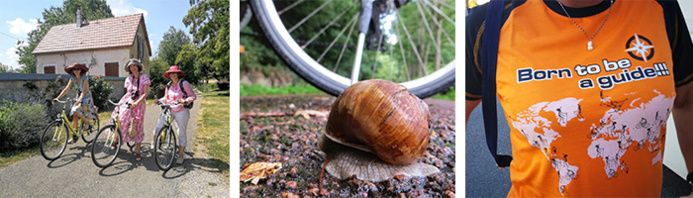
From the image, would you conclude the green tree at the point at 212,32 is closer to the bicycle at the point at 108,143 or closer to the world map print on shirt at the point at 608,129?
the bicycle at the point at 108,143

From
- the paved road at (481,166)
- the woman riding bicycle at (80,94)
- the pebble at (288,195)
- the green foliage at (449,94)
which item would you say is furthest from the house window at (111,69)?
the green foliage at (449,94)

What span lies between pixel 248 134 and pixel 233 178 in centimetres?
63

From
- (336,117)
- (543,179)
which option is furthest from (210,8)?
(543,179)

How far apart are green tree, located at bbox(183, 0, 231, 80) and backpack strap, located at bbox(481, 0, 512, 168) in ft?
5.83

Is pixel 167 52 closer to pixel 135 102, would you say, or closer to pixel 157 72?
pixel 157 72

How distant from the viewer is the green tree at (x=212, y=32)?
99.9 inches

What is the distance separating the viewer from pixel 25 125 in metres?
2.21

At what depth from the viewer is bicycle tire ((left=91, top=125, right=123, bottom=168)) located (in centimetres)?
232

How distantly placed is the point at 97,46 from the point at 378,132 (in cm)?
202

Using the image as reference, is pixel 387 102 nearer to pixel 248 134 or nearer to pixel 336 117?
pixel 336 117

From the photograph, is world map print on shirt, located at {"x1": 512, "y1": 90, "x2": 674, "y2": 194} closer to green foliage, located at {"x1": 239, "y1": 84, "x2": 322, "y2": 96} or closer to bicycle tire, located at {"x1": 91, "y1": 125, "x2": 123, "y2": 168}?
bicycle tire, located at {"x1": 91, "y1": 125, "x2": 123, "y2": 168}

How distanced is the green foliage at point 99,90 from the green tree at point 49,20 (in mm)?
368

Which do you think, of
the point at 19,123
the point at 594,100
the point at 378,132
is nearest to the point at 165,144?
the point at 19,123

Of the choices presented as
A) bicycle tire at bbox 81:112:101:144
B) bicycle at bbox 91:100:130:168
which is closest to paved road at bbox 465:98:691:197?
bicycle at bbox 91:100:130:168
